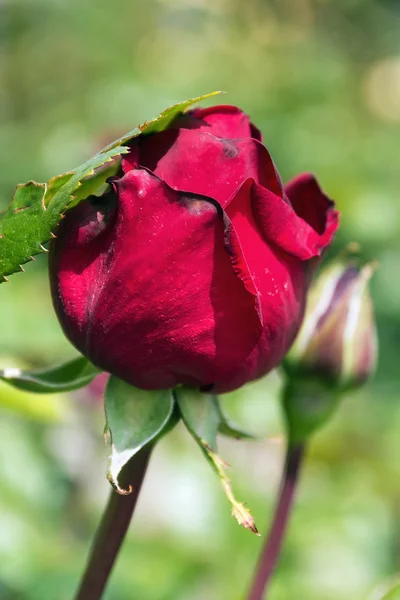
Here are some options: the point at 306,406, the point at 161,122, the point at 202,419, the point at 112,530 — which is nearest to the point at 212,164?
the point at 161,122

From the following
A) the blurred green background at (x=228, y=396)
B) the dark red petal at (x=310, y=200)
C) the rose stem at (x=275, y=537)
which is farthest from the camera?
the blurred green background at (x=228, y=396)

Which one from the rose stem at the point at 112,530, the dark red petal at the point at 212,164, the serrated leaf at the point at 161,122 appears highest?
the serrated leaf at the point at 161,122

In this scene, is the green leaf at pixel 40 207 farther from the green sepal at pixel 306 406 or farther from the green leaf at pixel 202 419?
the green sepal at pixel 306 406

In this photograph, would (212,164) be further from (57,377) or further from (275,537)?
(275,537)

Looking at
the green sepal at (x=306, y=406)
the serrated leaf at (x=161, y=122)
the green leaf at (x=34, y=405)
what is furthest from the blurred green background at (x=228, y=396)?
the serrated leaf at (x=161, y=122)

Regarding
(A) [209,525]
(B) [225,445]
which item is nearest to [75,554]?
(A) [209,525]

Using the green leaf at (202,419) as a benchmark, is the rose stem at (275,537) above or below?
below
